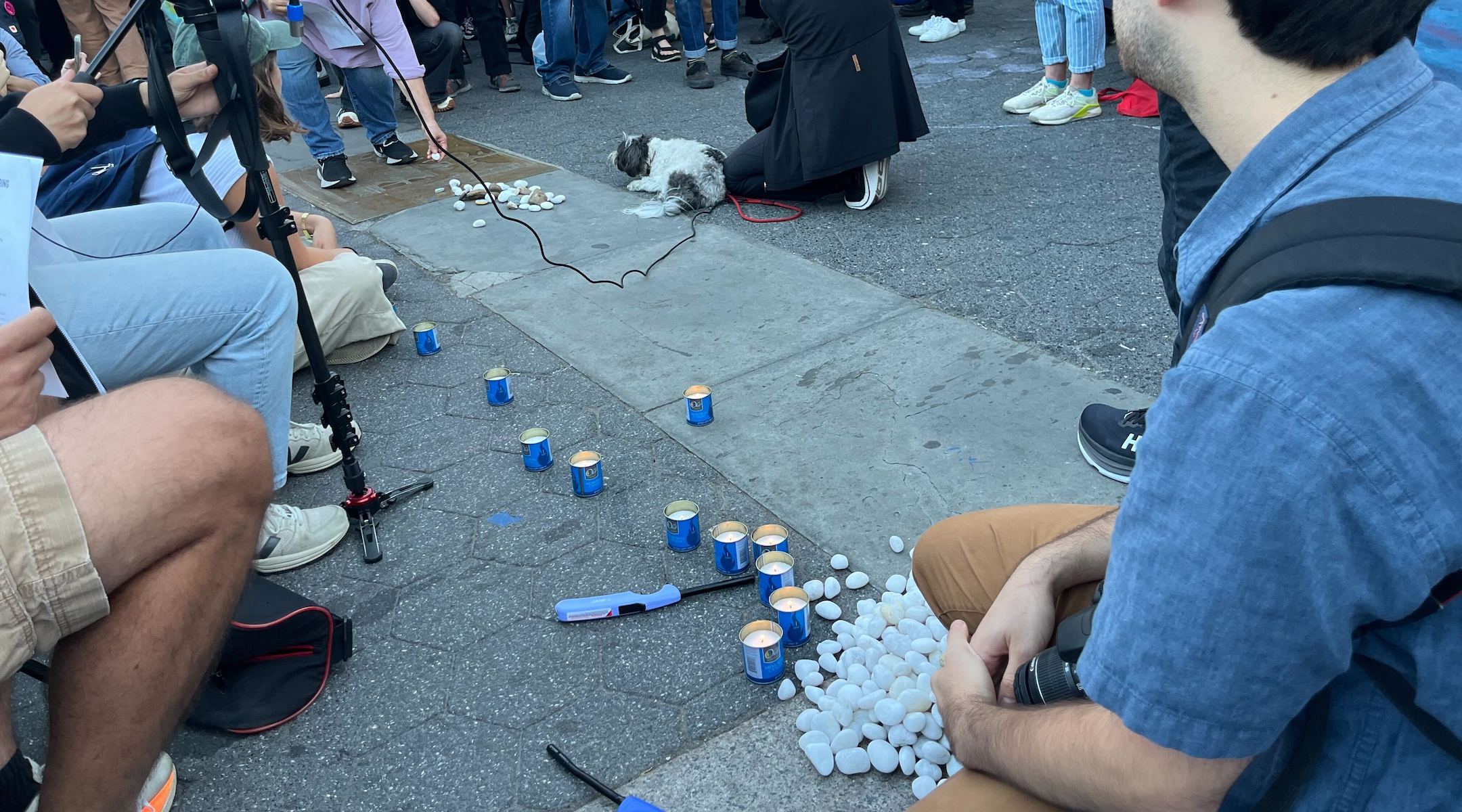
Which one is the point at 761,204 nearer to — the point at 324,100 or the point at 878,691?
the point at 324,100

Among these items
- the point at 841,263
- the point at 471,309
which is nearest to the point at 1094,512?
the point at 841,263

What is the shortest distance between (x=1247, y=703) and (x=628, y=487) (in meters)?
2.12

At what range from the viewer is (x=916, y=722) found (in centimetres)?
199

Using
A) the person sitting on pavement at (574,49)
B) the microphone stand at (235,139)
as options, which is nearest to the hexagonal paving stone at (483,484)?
the microphone stand at (235,139)

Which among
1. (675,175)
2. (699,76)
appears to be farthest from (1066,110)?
(699,76)

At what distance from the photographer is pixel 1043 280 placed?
3979 millimetres

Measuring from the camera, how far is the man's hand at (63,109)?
235cm

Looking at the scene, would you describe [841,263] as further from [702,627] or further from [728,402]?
[702,627]

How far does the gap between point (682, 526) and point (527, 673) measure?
1.71 ft

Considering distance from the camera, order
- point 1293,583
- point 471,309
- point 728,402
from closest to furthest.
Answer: point 1293,583, point 728,402, point 471,309

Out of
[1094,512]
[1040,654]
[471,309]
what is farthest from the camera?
[471,309]

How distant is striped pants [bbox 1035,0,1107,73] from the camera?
5.59m

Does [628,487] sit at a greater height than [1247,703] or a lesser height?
lesser

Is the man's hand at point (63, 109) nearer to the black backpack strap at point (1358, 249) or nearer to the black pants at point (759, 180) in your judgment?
the black backpack strap at point (1358, 249)
